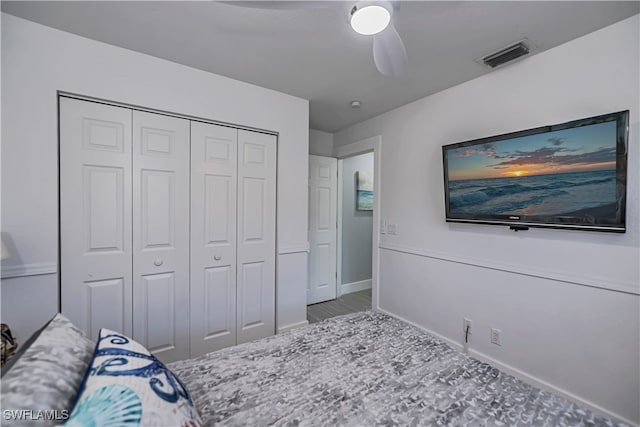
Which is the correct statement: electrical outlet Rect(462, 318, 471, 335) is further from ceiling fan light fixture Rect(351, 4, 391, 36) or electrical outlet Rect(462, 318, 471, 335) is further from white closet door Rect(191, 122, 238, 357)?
ceiling fan light fixture Rect(351, 4, 391, 36)

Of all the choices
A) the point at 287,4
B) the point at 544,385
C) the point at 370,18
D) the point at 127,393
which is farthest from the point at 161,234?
the point at 544,385

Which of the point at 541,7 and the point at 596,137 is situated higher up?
the point at 541,7

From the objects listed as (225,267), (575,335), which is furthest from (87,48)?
(575,335)

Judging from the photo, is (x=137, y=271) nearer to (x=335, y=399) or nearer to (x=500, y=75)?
(x=335, y=399)

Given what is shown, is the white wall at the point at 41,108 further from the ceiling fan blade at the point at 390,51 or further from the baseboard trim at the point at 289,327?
the baseboard trim at the point at 289,327

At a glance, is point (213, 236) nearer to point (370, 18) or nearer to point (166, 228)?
point (166, 228)

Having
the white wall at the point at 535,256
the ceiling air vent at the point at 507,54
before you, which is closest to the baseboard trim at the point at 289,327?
→ the white wall at the point at 535,256

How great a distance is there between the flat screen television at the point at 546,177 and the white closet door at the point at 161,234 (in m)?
2.27

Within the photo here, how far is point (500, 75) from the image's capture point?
2129 millimetres

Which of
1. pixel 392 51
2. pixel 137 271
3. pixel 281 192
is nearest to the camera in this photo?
pixel 392 51

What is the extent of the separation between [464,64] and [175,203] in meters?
2.51

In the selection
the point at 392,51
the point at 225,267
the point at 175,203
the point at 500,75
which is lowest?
the point at 225,267

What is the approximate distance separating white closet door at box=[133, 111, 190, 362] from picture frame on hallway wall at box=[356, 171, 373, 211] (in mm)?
2741

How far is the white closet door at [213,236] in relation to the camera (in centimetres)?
229
